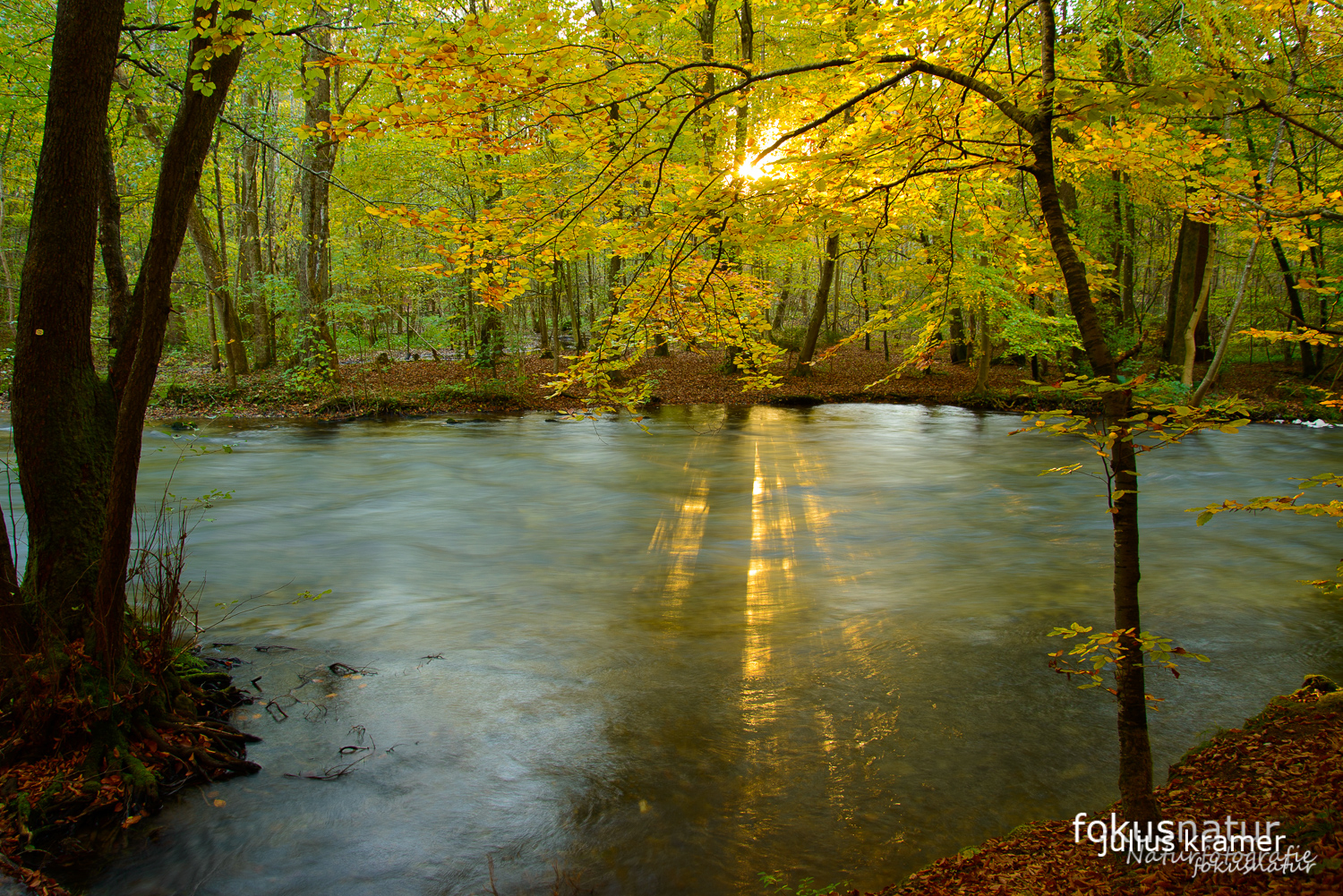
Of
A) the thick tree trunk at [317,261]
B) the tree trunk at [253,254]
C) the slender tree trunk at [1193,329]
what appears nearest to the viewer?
the slender tree trunk at [1193,329]

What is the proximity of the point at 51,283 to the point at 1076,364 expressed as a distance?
68.6ft

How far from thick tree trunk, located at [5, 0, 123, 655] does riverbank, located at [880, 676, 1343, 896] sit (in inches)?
191

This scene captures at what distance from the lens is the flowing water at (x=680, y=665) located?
3.86 m

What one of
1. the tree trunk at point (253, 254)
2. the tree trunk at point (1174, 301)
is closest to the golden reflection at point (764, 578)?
the tree trunk at point (1174, 301)

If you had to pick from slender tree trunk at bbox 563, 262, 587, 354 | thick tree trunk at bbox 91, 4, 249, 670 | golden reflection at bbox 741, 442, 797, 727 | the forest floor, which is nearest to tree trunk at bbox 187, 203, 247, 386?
the forest floor

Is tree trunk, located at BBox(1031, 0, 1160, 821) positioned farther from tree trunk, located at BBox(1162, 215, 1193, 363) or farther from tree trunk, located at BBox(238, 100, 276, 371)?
tree trunk, located at BBox(238, 100, 276, 371)

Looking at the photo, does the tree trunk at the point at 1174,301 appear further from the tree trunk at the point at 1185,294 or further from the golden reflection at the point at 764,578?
the golden reflection at the point at 764,578

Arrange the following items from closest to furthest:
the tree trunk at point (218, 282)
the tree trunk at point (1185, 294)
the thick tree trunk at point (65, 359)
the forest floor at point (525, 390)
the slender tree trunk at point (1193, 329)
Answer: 1. the thick tree trunk at point (65, 359)
2. the slender tree trunk at point (1193, 329)
3. the tree trunk at point (1185, 294)
4. the forest floor at point (525, 390)
5. the tree trunk at point (218, 282)

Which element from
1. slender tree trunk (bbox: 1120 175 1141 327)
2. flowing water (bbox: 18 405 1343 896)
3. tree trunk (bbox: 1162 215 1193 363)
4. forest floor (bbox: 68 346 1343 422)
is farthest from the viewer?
slender tree trunk (bbox: 1120 175 1141 327)

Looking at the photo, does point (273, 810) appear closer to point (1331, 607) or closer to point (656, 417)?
point (1331, 607)

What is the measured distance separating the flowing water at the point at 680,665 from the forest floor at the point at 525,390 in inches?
239

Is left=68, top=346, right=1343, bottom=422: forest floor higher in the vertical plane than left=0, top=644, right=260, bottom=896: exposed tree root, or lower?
higher

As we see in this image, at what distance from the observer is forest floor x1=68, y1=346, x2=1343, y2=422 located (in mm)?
18938

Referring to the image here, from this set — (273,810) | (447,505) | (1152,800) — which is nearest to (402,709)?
(273,810)
